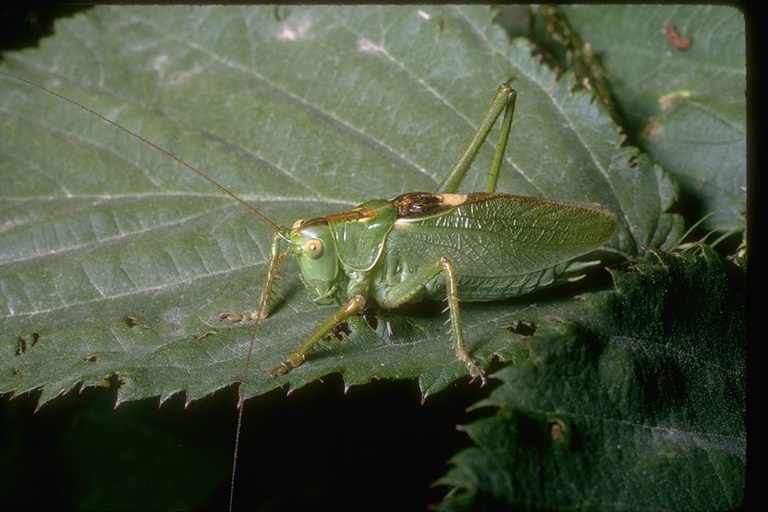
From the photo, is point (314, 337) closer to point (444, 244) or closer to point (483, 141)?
point (444, 244)

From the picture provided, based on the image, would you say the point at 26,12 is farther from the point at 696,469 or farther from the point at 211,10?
the point at 696,469

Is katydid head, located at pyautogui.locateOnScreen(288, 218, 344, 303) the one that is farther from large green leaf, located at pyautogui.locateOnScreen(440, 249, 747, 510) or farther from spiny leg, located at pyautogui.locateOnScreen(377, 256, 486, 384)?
large green leaf, located at pyautogui.locateOnScreen(440, 249, 747, 510)

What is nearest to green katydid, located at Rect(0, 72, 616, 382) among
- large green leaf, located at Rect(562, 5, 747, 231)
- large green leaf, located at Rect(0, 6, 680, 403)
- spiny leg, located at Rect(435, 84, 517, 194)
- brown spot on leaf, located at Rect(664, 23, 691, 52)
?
large green leaf, located at Rect(0, 6, 680, 403)

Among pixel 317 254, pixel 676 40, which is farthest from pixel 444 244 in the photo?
pixel 676 40

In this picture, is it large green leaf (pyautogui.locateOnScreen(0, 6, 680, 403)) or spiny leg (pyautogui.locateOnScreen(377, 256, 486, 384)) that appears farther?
large green leaf (pyautogui.locateOnScreen(0, 6, 680, 403))

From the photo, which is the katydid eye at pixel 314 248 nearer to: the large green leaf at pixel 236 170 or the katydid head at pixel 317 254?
the katydid head at pixel 317 254

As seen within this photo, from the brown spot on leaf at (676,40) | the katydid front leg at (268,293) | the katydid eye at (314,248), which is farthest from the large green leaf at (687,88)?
the katydid front leg at (268,293)
